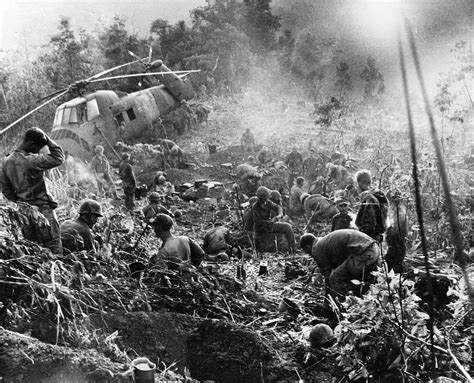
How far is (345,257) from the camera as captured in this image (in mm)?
5305

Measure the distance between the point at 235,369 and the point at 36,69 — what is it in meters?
23.4

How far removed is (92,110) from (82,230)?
37.4ft

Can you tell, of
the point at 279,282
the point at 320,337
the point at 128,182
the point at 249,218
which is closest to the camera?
the point at 320,337

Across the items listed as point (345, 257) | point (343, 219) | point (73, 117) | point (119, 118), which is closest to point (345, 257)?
point (345, 257)

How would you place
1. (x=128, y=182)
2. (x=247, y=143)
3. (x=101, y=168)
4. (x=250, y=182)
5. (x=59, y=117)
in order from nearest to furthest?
(x=128, y=182), (x=250, y=182), (x=101, y=168), (x=59, y=117), (x=247, y=143)

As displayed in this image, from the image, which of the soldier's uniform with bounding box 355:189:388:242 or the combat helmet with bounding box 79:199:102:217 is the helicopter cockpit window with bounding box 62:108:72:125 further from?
the soldier's uniform with bounding box 355:189:388:242

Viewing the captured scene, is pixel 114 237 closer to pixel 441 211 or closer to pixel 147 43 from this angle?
pixel 441 211

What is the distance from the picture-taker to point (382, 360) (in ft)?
11.4

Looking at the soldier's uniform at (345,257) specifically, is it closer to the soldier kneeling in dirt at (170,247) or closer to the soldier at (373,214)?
the soldier at (373,214)

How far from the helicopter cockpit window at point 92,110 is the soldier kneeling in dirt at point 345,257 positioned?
1224 centimetres

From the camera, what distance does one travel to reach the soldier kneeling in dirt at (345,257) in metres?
5.16

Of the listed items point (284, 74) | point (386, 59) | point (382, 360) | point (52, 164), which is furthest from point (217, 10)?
point (382, 360)

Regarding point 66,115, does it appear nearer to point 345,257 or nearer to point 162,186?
point 162,186

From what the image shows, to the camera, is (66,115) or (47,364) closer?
(47,364)
